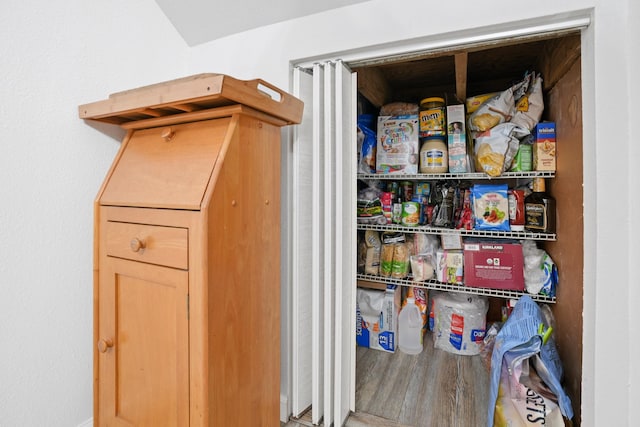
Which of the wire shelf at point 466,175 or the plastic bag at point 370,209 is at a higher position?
the wire shelf at point 466,175

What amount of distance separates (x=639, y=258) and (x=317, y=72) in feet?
4.18

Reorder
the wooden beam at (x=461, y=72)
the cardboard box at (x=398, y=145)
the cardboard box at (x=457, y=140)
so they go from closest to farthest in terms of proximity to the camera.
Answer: the wooden beam at (x=461, y=72)
the cardboard box at (x=457, y=140)
the cardboard box at (x=398, y=145)

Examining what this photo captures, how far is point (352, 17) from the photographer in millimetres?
1222

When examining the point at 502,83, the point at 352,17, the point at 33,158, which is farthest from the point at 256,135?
the point at 502,83

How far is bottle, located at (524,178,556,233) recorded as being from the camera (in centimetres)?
170

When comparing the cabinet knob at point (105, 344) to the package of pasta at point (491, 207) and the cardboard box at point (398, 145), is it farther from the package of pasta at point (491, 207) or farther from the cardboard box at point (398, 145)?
the package of pasta at point (491, 207)

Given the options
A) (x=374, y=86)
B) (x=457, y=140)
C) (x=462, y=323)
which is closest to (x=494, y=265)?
(x=462, y=323)

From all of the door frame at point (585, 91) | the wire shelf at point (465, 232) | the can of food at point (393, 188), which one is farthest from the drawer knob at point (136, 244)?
the can of food at point (393, 188)

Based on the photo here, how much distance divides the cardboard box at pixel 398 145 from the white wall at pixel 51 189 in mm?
1505

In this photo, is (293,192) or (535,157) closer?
(293,192)

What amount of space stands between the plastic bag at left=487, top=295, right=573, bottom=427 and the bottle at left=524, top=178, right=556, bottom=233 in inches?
23.7

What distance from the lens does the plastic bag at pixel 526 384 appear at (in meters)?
1.23

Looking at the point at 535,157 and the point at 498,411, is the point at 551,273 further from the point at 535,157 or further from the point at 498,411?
the point at 498,411

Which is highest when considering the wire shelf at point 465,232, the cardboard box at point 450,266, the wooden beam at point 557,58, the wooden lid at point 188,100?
the wooden beam at point 557,58
